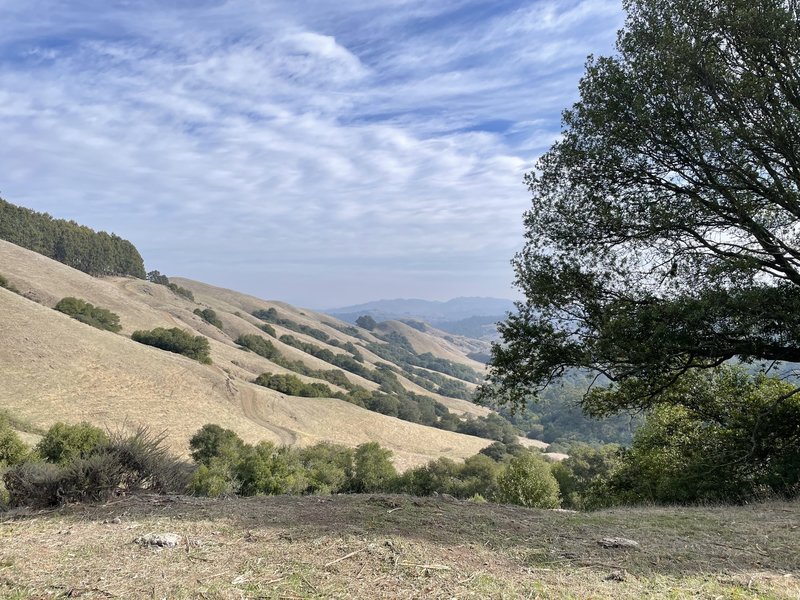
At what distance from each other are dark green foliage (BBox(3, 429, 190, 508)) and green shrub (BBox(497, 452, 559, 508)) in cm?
2990

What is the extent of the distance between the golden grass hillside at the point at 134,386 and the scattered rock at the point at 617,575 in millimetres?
33516

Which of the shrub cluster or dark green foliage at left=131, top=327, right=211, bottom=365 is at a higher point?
dark green foliage at left=131, top=327, right=211, bottom=365

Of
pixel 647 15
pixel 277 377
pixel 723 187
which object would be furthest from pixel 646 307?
pixel 277 377

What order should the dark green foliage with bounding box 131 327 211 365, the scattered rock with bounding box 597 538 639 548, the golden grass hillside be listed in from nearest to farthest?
the scattered rock with bounding box 597 538 639 548 < the golden grass hillside < the dark green foliage with bounding box 131 327 211 365

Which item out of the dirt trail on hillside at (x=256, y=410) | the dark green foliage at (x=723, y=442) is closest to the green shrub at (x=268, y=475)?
the dirt trail on hillside at (x=256, y=410)

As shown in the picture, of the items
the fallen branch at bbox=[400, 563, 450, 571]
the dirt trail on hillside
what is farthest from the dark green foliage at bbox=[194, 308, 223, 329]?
the fallen branch at bbox=[400, 563, 450, 571]

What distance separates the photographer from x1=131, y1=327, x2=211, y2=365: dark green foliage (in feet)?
233

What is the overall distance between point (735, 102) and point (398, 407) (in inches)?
3616

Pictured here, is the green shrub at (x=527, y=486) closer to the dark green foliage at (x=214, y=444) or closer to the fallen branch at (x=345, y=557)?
the dark green foliage at (x=214, y=444)

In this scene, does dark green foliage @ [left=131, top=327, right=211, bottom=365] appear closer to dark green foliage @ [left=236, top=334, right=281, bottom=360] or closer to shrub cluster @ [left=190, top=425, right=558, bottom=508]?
dark green foliage @ [left=236, top=334, right=281, bottom=360]

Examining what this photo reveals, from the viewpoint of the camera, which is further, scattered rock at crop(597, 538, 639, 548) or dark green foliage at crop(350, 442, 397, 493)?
dark green foliage at crop(350, 442, 397, 493)

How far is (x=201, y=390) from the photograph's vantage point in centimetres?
5603

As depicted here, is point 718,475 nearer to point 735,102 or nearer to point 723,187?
point 723,187

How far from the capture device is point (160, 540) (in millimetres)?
5113
